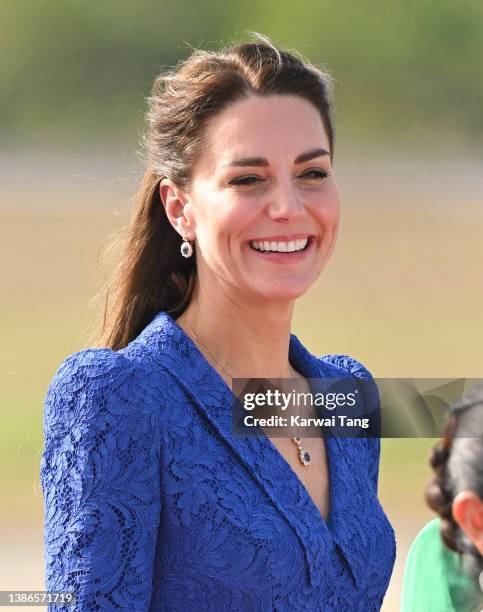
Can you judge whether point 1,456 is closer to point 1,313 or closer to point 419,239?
point 1,313

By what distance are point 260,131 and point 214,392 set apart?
0.43 metres

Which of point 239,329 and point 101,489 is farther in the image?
point 239,329

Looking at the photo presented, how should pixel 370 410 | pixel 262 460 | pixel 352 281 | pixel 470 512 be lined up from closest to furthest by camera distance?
pixel 470 512 → pixel 262 460 → pixel 370 410 → pixel 352 281

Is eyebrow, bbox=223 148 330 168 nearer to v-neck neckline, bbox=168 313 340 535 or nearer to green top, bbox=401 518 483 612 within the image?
v-neck neckline, bbox=168 313 340 535

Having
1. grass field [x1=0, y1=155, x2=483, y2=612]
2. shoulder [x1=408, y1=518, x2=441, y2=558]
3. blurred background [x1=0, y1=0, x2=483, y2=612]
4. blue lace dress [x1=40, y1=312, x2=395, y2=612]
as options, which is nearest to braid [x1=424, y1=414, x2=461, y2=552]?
shoulder [x1=408, y1=518, x2=441, y2=558]

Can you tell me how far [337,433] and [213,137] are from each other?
1.82ft

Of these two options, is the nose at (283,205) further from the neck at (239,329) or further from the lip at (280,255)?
the neck at (239,329)

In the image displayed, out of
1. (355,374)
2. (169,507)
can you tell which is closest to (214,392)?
(169,507)

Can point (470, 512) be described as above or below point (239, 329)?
below

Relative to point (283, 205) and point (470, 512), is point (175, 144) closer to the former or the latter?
point (283, 205)

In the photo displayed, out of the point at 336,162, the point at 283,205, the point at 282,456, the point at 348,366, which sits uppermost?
the point at 336,162

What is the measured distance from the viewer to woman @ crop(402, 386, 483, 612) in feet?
5.06

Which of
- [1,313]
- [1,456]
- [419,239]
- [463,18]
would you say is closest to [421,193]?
[419,239]

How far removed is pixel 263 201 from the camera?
207 centimetres
